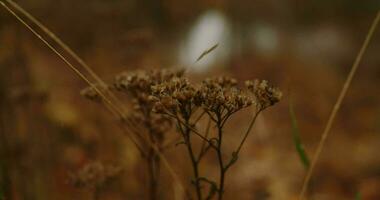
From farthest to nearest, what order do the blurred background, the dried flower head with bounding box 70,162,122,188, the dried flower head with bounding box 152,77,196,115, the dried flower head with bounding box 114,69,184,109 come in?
the blurred background
the dried flower head with bounding box 70,162,122,188
the dried flower head with bounding box 114,69,184,109
the dried flower head with bounding box 152,77,196,115

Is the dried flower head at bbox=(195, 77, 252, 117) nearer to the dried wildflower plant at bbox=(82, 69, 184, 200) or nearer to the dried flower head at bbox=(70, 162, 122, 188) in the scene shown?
the dried wildflower plant at bbox=(82, 69, 184, 200)

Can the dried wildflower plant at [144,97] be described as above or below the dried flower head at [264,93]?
above

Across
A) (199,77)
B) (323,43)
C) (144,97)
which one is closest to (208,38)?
(199,77)

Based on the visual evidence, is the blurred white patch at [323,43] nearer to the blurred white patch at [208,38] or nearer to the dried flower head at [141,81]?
the blurred white patch at [208,38]

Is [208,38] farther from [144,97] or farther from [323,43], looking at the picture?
[144,97]

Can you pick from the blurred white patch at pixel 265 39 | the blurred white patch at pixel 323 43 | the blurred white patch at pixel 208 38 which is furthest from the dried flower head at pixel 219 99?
the blurred white patch at pixel 323 43

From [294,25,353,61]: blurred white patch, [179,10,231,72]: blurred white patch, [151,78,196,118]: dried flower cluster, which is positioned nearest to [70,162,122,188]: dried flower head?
[151,78,196,118]: dried flower cluster
